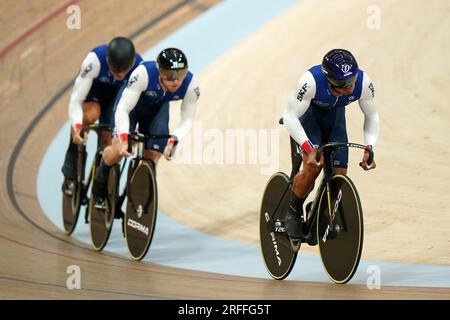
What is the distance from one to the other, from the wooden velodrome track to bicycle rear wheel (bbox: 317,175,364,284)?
111 millimetres

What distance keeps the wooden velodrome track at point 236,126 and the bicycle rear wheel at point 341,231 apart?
0.11m

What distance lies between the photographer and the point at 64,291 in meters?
4.63

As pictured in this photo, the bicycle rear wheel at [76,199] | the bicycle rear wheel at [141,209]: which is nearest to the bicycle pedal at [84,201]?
the bicycle rear wheel at [76,199]

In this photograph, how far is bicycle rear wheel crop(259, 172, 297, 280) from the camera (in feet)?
17.4

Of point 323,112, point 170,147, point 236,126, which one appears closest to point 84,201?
point 170,147

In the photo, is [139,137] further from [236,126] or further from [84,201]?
[236,126]

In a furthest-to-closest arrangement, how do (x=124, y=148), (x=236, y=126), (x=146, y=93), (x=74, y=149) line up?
(x=236, y=126) < (x=74, y=149) < (x=146, y=93) < (x=124, y=148)

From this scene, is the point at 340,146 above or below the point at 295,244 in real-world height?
above

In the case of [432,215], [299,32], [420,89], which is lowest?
[432,215]

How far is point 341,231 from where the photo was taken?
16.0ft

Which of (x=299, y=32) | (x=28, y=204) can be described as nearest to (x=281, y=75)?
(x=299, y=32)

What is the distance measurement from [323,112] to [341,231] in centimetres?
61
